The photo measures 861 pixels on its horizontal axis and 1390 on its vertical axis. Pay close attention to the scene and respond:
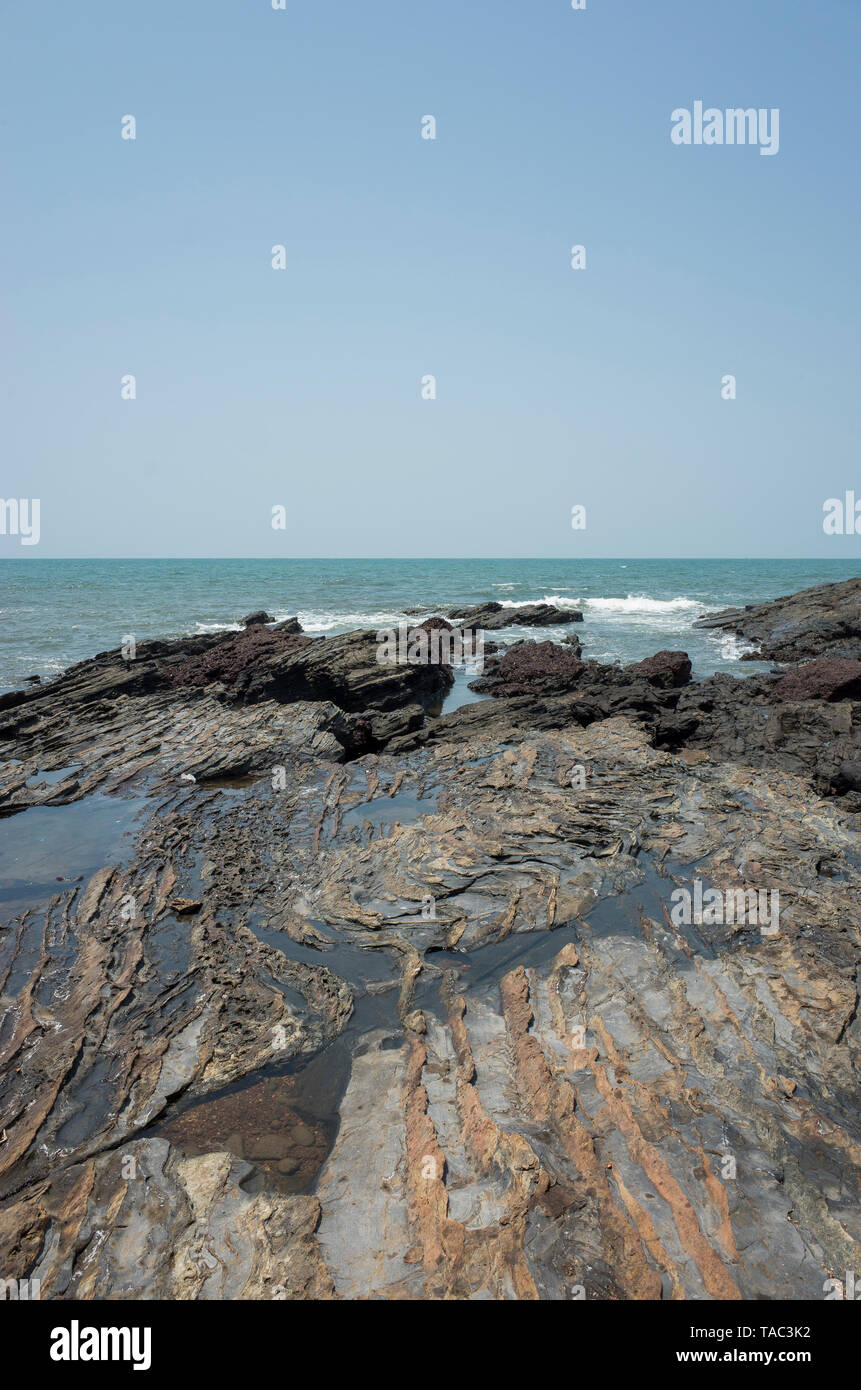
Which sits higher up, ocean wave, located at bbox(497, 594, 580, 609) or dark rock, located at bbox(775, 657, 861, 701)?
ocean wave, located at bbox(497, 594, 580, 609)

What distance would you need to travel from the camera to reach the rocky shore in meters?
4.38

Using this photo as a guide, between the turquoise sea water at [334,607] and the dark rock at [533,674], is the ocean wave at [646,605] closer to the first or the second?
the turquoise sea water at [334,607]

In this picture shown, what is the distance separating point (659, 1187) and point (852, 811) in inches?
360

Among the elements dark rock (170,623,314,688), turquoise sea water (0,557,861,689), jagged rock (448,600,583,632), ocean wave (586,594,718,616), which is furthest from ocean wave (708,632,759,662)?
dark rock (170,623,314,688)

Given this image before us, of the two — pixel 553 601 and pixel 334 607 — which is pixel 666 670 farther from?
pixel 553 601

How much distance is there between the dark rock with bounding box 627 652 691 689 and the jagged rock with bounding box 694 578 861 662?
9.03 m

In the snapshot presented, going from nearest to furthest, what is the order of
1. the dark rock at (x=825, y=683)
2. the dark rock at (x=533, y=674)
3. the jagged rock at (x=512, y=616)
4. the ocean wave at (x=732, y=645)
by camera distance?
the dark rock at (x=825, y=683) < the dark rock at (x=533, y=674) < the ocean wave at (x=732, y=645) < the jagged rock at (x=512, y=616)

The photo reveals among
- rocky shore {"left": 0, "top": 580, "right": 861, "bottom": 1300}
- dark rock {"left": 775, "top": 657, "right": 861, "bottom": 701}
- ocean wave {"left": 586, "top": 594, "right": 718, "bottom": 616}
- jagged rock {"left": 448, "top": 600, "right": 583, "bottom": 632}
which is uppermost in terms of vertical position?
ocean wave {"left": 586, "top": 594, "right": 718, "bottom": 616}

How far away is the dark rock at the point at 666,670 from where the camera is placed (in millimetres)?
22000

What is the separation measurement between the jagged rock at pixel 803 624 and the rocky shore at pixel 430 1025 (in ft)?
57.0

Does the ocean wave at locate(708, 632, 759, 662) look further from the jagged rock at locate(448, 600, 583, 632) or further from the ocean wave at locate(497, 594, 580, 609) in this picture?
the ocean wave at locate(497, 594, 580, 609)

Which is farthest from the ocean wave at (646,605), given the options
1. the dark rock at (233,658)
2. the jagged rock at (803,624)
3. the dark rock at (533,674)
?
the dark rock at (233,658)

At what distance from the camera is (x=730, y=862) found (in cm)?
986
